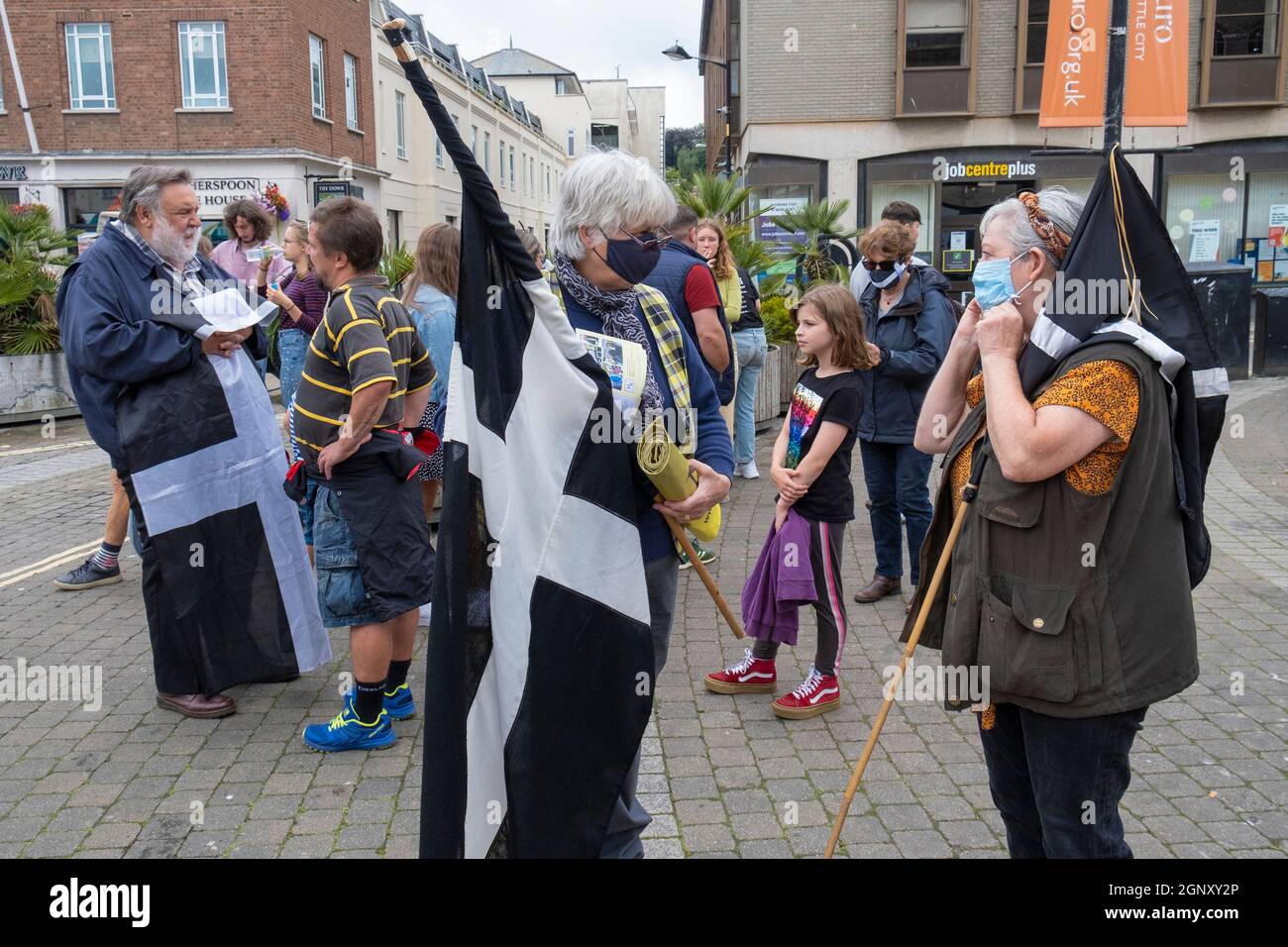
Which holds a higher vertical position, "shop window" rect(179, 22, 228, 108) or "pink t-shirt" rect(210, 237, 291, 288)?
"shop window" rect(179, 22, 228, 108)

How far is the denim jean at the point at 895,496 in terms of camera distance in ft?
19.3

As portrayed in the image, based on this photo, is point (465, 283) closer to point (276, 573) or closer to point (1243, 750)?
point (276, 573)

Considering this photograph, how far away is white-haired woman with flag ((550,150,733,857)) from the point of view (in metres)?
2.77

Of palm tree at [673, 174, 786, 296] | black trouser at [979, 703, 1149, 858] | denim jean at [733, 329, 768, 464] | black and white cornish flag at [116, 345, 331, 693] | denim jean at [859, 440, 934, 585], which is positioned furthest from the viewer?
palm tree at [673, 174, 786, 296]

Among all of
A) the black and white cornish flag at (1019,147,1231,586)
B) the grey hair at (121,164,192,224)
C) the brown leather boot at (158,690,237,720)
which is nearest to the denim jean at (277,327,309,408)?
the grey hair at (121,164,192,224)

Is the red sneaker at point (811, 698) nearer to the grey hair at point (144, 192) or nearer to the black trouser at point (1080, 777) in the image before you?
the black trouser at point (1080, 777)

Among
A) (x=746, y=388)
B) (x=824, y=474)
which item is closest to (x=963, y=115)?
(x=746, y=388)

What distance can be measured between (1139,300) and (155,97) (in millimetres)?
29413

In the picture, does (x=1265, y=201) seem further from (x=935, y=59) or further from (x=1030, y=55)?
(x=935, y=59)

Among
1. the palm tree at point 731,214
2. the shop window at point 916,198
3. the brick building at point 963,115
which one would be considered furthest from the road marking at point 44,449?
the shop window at point 916,198

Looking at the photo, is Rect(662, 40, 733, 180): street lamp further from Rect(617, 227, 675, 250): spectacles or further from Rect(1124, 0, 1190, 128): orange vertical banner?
Rect(617, 227, 675, 250): spectacles

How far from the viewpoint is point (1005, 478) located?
8.00ft

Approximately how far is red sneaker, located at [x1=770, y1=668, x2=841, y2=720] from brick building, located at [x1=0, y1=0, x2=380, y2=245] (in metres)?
24.8
